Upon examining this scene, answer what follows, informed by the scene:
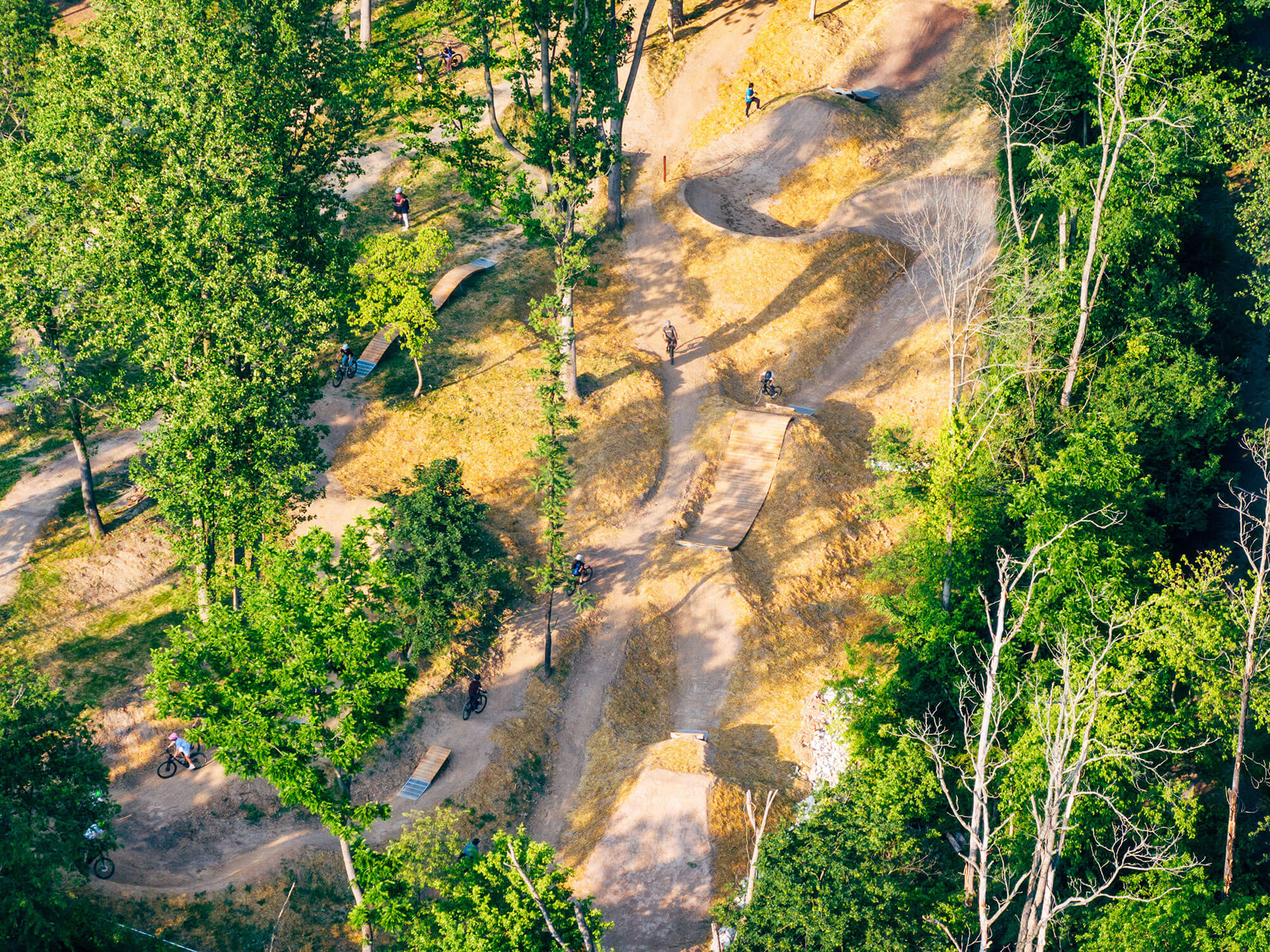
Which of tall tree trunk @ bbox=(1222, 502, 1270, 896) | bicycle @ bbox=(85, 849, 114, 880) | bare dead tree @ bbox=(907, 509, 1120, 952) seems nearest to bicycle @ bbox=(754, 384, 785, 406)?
bare dead tree @ bbox=(907, 509, 1120, 952)

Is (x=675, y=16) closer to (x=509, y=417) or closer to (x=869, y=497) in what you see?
(x=509, y=417)

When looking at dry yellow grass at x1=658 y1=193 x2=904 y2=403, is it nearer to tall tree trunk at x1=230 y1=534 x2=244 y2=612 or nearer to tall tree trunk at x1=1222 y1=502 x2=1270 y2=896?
tall tree trunk at x1=230 y1=534 x2=244 y2=612

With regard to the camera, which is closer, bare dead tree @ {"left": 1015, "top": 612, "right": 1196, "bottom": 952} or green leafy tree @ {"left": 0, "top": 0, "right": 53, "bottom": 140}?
bare dead tree @ {"left": 1015, "top": 612, "right": 1196, "bottom": 952}

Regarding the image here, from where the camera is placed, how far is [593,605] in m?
41.3

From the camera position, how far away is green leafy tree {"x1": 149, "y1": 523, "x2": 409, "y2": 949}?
25.6 meters

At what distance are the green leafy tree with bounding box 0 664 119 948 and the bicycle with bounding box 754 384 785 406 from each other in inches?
1270

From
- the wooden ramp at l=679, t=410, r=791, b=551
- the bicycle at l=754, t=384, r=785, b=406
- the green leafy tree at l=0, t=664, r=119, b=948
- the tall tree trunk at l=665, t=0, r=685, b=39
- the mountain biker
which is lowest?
the wooden ramp at l=679, t=410, r=791, b=551

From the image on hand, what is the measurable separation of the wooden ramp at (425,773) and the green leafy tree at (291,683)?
9141 millimetres

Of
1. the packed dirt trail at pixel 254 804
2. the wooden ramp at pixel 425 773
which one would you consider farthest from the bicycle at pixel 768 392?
the wooden ramp at pixel 425 773

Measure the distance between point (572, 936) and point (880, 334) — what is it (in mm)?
36477

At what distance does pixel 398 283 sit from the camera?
148ft

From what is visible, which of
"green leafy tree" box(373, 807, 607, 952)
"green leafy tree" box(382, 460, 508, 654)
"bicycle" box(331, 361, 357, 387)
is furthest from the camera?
"bicycle" box(331, 361, 357, 387)

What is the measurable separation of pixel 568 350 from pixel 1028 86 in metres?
23.3

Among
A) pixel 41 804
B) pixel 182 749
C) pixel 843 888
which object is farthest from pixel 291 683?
pixel 843 888
